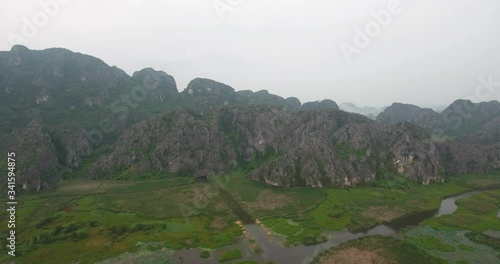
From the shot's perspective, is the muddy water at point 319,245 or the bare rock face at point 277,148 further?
the bare rock face at point 277,148

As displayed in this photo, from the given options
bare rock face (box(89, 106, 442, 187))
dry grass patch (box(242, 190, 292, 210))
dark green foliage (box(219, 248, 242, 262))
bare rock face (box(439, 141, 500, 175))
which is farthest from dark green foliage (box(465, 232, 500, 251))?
bare rock face (box(439, 141, 500, 175))

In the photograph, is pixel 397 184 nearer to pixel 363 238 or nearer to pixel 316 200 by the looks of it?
pixel 316 200

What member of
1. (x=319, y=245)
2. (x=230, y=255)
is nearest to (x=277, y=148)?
(x=319, y=245)

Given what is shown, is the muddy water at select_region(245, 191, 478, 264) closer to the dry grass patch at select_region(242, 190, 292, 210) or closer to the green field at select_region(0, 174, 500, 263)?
the green field at select_region(0, 174, 500, 263)

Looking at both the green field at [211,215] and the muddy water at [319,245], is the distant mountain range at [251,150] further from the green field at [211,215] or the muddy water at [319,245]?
the muddy water at [319,245]

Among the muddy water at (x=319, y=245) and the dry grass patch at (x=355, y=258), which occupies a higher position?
the dry grass patch at (x=355, y=258)

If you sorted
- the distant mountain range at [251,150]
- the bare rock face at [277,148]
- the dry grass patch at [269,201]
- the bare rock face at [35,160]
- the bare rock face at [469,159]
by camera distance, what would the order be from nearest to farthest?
the dry grass patch at [269,201]
the bare rock face at [35,160]
the bare rock face at [277,148]
the distant mountain range at [251,150]
the bare rock face at [469,159]

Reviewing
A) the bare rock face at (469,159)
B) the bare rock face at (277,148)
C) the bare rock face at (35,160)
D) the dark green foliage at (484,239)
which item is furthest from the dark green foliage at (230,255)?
the bare rock face at (469,159)

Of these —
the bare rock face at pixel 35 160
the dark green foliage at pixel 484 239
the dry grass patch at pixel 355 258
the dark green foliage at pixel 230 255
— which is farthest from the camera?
the bare rock face at pixel 35 160
